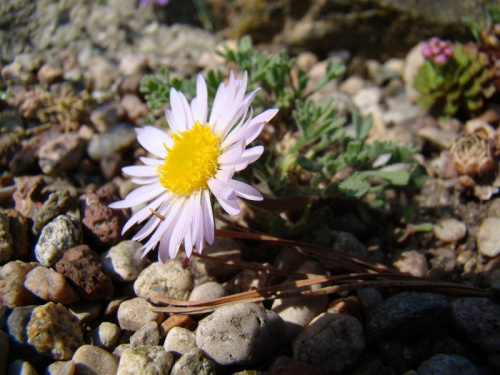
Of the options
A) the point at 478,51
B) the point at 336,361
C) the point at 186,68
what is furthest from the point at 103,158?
the point at 478,51

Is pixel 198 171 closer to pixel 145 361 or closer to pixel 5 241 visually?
pixel 145 361

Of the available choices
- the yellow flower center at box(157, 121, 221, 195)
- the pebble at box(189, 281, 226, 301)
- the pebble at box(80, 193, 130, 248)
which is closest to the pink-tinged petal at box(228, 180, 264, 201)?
the yellow flower center at box(157, 121, 221, 195)

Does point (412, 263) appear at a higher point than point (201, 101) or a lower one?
lower

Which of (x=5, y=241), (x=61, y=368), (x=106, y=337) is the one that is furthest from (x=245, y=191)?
(x=5, y=241)

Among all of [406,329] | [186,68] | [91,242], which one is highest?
[186,68]

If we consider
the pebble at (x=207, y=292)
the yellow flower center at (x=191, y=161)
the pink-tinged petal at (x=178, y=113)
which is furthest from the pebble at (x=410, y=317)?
the pink-tinged petal at (x=178, y=113)

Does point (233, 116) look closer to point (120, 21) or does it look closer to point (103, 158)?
point (103, 158)

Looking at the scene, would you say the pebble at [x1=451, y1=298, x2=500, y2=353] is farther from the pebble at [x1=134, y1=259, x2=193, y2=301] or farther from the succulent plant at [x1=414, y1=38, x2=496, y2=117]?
the succulent plant at [x1=414, y1=38, x2=496, y2=117]
